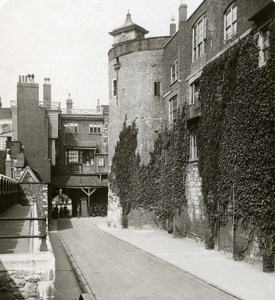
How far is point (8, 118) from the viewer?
56.7m

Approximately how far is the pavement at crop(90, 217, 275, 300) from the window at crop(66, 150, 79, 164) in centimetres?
2355

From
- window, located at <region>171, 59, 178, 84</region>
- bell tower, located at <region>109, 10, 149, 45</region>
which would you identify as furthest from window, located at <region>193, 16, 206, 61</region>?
bell tower, located at <region>109, 10, 149, 45</region>

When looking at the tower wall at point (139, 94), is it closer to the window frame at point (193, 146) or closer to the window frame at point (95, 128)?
the window frame at point (193, 146)

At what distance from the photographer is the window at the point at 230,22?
16484mm

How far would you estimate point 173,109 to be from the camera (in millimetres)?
24391

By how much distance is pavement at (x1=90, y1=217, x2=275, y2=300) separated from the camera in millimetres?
10367

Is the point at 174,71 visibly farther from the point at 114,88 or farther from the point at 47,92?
the point at 47,92

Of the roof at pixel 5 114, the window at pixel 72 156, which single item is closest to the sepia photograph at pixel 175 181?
the window at pixel 72 156

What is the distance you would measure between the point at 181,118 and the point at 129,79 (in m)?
7.43

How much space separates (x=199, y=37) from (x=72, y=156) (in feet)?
88.0

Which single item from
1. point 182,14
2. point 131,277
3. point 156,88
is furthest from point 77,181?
point 131,277

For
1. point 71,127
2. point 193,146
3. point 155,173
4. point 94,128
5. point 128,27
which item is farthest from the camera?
point 94,128

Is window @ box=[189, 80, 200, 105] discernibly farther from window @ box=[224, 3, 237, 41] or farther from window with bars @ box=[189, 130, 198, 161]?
window @ box=[224, 3, 237, 41]

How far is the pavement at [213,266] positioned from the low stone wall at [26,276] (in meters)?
4.96
